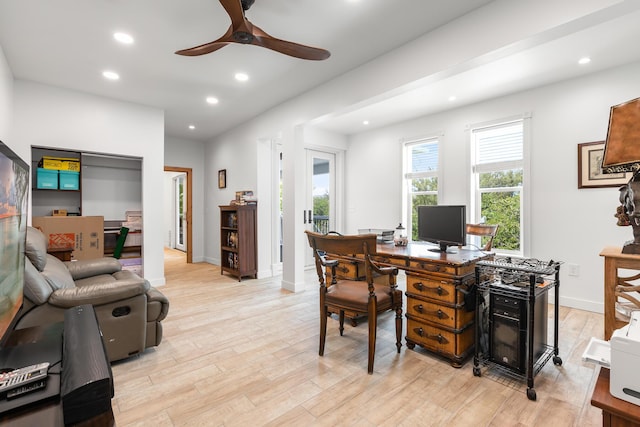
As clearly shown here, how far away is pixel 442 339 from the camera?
2256 millimetres

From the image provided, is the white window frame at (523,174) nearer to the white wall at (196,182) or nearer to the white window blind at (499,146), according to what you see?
the white window blind at (499,146)

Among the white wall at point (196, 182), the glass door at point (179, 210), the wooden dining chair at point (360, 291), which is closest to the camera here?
the wooden dining chair at point (360, 291)

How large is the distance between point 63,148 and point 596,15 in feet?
17.5

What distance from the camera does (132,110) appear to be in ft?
14.4

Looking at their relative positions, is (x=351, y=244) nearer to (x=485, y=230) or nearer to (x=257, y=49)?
(x=485, y=230)

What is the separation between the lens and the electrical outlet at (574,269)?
3.48 metres

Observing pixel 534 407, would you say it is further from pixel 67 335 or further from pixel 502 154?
pixel 502 154

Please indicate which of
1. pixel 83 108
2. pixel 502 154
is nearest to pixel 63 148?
pixel 83 108

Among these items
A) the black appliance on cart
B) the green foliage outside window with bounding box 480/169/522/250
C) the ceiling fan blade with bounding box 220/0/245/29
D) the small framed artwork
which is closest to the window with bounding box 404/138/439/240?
the green foliage outside window with bounding box 480/169/522/250

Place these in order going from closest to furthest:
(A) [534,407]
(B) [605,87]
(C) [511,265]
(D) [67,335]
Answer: (D) [67,335] < (A) [534,407] < (C) [511,265] < (B) [605,87]

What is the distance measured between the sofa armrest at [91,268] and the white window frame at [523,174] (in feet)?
15.0

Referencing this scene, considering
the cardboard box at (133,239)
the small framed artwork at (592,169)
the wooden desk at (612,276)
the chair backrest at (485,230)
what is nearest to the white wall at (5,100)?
the cardboard box at (133,239)

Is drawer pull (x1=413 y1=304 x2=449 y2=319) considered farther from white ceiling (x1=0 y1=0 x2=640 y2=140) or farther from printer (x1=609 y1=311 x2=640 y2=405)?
white ceiling (x1=0 y1=0 x2=640 y2=140)

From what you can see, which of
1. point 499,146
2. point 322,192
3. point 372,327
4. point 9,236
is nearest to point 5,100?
point 9,236
